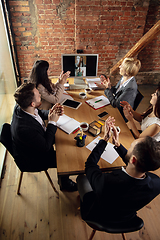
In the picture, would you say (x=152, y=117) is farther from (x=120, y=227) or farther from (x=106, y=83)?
(x=120, y=227)

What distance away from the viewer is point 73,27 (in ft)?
11.6

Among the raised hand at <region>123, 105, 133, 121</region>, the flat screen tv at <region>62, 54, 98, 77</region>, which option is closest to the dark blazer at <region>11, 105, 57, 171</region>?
the raised hand at <region>123, 105, 133, 121</region>

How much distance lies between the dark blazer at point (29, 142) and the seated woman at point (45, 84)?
2.20 ft

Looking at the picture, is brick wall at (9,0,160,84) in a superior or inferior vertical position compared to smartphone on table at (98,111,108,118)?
superior

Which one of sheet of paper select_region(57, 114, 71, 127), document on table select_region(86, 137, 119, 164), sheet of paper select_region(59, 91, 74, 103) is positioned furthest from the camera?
sheet of paper select_region(59, 91, 74, 103)

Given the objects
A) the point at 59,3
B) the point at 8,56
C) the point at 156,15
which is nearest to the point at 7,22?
the point at 8,56

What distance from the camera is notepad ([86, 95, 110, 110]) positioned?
2.40 meters

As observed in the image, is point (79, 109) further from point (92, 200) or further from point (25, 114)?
point (92, 200)

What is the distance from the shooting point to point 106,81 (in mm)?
2707

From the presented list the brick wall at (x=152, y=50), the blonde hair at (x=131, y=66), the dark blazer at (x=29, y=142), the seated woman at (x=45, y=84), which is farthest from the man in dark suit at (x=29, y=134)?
the brick wall at (x=152, y=50)

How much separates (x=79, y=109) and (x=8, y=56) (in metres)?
2.12

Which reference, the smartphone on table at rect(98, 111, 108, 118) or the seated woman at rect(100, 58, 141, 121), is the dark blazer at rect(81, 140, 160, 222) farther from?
the seated woman at rect(100, 58, 141, 121)

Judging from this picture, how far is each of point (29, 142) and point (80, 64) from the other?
1.63 meters

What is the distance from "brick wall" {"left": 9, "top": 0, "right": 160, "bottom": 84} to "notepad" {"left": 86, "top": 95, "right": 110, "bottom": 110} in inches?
70.2
